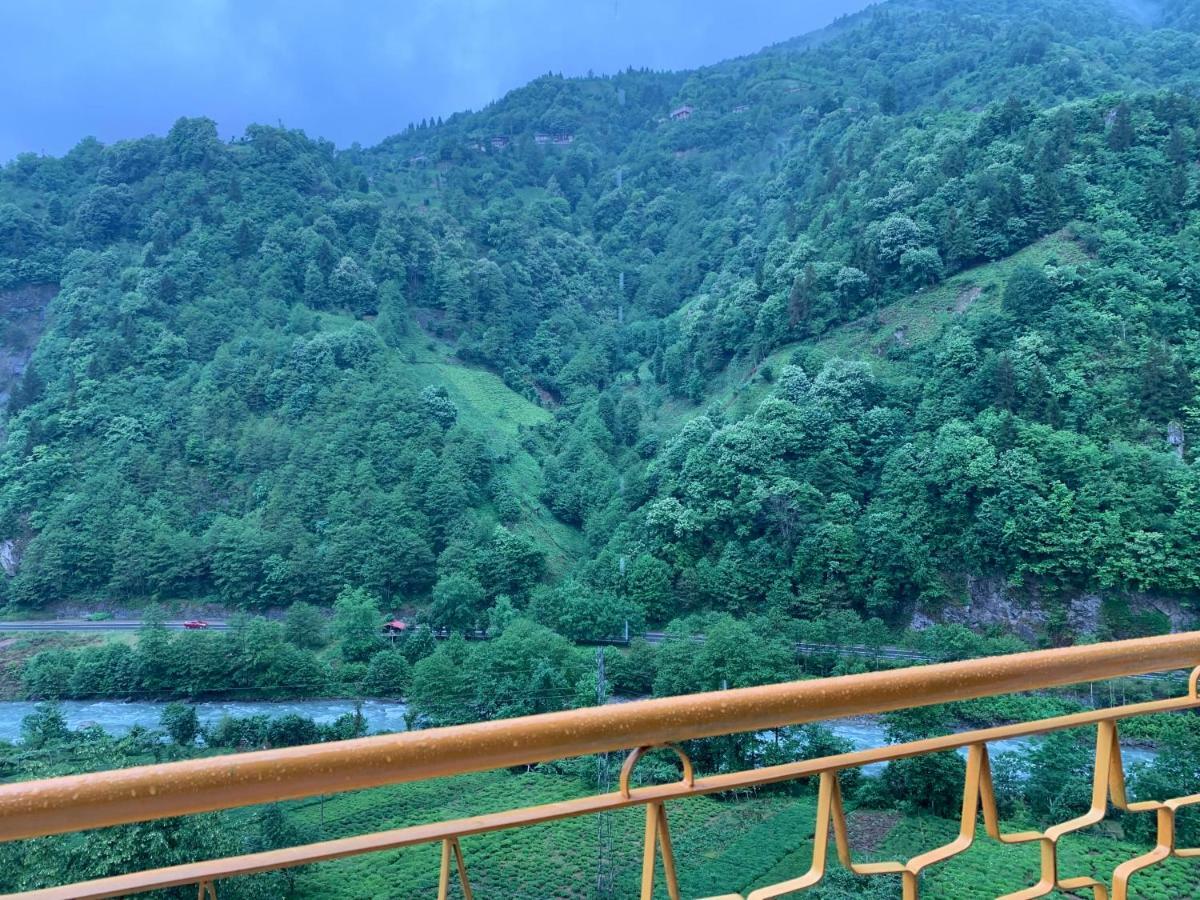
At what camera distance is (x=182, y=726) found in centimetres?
1697

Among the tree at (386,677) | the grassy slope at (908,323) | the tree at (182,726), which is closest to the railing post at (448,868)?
the tree at (182,726)

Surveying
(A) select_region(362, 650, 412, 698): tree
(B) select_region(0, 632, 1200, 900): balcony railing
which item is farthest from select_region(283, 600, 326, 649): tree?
(B) select_region(0, 632, 1200, 900): balcony railing

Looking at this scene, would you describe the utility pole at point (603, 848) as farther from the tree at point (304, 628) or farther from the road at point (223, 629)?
the tree at point (304, 628)

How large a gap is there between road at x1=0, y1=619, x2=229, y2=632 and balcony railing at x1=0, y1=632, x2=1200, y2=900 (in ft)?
93.8

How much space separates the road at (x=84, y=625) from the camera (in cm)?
2654

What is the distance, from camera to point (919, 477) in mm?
25062

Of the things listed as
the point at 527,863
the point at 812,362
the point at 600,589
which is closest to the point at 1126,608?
the point at 812,362

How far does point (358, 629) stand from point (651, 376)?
2655 centimetres

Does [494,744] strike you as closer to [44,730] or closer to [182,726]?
[182,726]

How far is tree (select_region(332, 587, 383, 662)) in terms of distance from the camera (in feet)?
79.3

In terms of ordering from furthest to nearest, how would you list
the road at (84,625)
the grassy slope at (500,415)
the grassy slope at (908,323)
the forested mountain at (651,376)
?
the grassy slope at (500,415)
the grassy slope at (908,323)
the road at (84,625)
the forested mountain at (651,376)

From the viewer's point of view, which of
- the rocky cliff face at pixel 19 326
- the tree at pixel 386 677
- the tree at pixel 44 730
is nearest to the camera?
the tree at pixel 44 730

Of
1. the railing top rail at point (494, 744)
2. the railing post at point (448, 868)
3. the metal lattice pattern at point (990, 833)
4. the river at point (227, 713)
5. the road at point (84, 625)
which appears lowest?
the river at point (227, 713)

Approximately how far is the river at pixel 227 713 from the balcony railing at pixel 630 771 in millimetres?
19005
